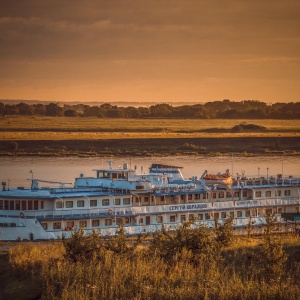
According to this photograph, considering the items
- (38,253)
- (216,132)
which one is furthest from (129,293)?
(216,132)

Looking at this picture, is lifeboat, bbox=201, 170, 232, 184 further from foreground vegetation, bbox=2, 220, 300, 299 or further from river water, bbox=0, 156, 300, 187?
foreground vegetation, bbox=2, 220, 300, 299

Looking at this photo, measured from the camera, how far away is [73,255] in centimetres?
1980

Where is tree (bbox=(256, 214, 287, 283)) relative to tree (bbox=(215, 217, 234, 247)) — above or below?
above

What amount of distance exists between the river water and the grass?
25.4m

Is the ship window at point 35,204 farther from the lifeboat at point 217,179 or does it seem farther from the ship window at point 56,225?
the lifeboat at point 217,179

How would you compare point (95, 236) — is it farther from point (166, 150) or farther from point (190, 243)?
point (166, 150)

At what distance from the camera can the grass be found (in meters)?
16.0

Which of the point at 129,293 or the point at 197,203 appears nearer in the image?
the point at 129,293

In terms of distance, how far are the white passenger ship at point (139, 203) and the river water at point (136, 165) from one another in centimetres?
999

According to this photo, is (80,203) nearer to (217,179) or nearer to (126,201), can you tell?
(126,201)

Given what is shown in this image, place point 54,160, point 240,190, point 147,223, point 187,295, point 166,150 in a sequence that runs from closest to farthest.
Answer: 1. point 187,295
2. point 147,223
3. point 240,190
4. point 54,160
5. point 166,150

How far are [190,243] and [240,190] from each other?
730 inches

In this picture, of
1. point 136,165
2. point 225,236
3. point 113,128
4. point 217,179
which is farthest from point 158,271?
point 113,128

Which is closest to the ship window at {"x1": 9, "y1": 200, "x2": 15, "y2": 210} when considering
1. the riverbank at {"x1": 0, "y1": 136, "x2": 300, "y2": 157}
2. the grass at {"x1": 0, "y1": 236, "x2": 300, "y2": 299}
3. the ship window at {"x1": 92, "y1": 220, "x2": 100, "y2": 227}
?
the ship window at {"x1": 92, "y1": 220, "x2": 100, "y2": 227}
